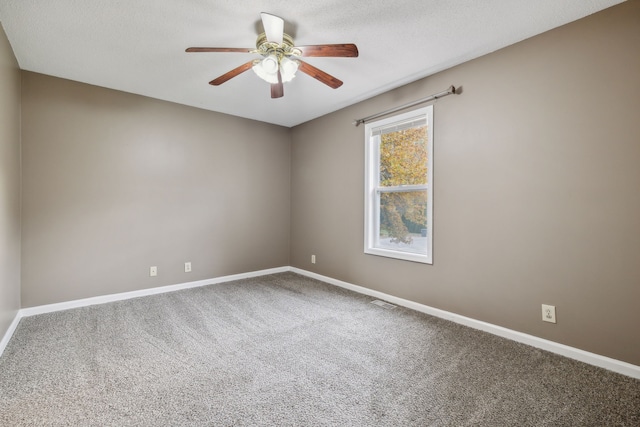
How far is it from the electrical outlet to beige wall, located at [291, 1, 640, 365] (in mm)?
A: 33

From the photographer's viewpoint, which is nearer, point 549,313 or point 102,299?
point 549,313

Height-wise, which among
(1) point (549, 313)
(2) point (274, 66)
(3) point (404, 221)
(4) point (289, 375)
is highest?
(2) point (274, 66)

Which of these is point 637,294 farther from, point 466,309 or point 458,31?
point 458,31

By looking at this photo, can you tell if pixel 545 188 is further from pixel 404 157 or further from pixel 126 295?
pixel 126 295

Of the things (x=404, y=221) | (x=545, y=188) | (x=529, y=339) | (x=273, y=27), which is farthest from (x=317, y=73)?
(x=529, y=339)

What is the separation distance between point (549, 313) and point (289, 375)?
79.3 inches

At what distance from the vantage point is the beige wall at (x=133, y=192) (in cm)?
305

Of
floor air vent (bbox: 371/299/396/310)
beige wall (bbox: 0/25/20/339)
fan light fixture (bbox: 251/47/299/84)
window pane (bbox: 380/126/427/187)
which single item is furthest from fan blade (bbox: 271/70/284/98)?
floor air vent (bbox: 371/299/396/310)

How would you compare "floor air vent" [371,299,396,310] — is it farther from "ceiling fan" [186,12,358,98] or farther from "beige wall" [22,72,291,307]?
"ceiling fan" [186,12,358,98]

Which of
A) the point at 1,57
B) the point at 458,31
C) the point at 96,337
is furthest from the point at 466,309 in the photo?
the point at 1,57

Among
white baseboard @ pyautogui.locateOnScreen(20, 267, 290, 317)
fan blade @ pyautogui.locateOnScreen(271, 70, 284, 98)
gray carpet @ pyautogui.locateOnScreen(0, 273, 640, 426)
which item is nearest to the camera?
gray carpet @ pyautogui.locateOnScreen(0, 273, 640, 426)

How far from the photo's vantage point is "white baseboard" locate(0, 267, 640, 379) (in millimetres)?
2035

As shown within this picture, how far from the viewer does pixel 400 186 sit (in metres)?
3.44

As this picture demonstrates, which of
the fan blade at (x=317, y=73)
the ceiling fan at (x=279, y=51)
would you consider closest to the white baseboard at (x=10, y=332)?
the ceiling fan at (x=279, y=51)
